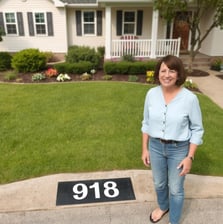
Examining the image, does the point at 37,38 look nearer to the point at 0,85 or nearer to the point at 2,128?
the point at 0,85

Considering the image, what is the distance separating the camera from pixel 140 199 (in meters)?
2.75

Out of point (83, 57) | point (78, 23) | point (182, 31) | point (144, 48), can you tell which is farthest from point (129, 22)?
point (83, 57)

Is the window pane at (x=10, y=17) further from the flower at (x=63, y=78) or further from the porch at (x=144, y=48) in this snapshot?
the flower at (x=63, y=78)

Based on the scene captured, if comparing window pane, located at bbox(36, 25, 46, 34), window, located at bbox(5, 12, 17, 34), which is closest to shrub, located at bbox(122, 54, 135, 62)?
window pane, located at bbox(36, 25, 46, 34)

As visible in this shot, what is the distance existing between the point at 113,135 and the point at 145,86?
3891mm

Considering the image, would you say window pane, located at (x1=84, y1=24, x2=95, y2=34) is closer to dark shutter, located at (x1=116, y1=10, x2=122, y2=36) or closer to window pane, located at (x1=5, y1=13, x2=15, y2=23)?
dark shutter, located at (x1=116, y1=10, x2=122, y2=36)

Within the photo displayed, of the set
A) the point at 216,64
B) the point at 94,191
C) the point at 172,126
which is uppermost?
the point at 172,126

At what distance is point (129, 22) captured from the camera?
1340 centimetres

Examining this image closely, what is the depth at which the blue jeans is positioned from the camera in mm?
1994

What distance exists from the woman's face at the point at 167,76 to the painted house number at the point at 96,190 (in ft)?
5.26

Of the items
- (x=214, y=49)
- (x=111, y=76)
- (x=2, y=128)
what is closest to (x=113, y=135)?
(x=2, y=128)

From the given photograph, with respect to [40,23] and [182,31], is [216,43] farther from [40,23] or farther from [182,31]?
[40,23]

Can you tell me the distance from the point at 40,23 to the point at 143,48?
20.6 ft

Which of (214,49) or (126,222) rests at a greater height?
(214,49)
